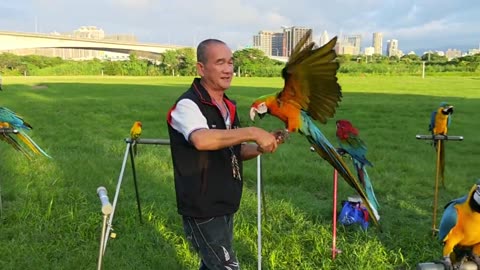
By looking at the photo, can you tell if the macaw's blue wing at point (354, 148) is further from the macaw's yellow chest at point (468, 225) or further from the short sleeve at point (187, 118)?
the short sleeve at point (187, 118)

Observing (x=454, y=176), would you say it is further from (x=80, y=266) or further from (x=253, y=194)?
(x=80, y=266)

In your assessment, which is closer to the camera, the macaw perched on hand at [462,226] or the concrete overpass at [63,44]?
the macaw perched on hand at [462,226]

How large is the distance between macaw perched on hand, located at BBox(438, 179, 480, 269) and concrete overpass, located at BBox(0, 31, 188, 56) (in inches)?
1759

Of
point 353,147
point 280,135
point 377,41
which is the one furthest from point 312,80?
point 377,41

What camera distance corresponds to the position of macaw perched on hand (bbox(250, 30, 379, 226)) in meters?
2.09

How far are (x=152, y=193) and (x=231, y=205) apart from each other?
3.41 meters

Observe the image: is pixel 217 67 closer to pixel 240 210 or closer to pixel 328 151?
pixel 328 151

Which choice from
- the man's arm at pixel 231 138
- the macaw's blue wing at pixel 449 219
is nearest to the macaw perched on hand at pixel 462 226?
the macaw's blue wing at pixel 449 219

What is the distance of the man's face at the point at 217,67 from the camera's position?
6.74ft

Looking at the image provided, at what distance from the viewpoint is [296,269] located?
3629 millimetres

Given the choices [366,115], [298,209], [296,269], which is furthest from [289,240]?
[366,115]

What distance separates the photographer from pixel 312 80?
228cm

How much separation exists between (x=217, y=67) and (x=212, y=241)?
2.78 ft

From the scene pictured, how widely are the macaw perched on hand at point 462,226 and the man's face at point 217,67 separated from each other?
1394 mm
